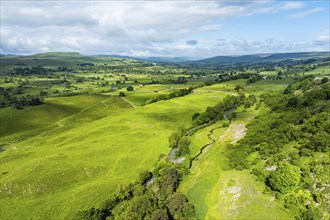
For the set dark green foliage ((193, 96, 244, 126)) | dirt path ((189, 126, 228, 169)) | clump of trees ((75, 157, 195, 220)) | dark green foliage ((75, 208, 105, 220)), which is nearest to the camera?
clump of trees ((75, 157, 195, 220))

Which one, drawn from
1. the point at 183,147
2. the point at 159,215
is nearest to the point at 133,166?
the point at 183,147

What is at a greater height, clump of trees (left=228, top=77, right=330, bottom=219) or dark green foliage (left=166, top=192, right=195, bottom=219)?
clump of trees (left=228, top=77, right=330, bottom=219)

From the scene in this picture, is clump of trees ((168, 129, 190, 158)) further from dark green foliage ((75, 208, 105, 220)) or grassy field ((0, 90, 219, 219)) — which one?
dark green foliage ((75, 208, 105, 220))

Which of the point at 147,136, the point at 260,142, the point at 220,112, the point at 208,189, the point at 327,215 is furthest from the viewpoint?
the point at 220,112

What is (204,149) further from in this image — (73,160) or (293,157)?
(73,160)

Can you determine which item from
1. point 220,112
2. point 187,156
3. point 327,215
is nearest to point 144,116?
point 220,112

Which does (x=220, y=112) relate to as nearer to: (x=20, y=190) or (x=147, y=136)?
(x=147, y=136)

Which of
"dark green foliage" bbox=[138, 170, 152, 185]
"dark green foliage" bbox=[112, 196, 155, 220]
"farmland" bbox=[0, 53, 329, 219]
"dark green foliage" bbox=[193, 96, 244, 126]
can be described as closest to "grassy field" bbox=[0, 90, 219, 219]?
"farmland" bbox=[0, 53, 329, 219]
